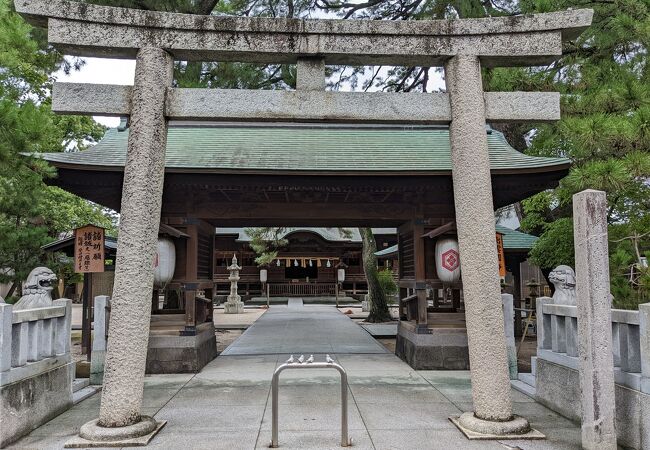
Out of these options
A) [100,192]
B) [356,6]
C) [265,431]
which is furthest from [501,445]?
[356,6]

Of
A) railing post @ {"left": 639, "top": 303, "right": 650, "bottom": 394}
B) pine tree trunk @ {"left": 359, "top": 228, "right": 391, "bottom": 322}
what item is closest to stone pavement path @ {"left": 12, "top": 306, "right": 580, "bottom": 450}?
railing post @ {"left": 639, "top": 303, "right": 650, "bottom": 394}

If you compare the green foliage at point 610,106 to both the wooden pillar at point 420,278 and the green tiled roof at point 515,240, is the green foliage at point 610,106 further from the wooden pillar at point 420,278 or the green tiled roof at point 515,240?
the green tiled roof at point 515,240

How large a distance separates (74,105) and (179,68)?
7472mm

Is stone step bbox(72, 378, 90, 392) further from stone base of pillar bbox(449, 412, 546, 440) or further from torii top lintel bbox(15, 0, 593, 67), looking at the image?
stone base of pillar bbox(449, 412, 546, 440)

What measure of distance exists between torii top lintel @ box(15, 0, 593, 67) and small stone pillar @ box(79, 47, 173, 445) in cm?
32

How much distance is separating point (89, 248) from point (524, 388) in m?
8.94

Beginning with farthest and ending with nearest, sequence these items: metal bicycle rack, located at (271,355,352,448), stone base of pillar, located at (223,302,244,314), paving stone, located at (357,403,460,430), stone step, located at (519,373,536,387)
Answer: stone base of pillar, located at (223,302,244,314)
stone step, located at (519,373,536,387)
paving stone, located at (357,403,460,430)
metal bicycle rack, located at (271,355,352,448)

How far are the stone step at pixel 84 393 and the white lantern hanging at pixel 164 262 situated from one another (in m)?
2.03

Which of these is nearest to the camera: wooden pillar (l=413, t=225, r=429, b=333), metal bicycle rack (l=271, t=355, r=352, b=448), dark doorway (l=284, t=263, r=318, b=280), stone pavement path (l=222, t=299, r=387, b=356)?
metal bicycle rack (l=271, t=355, r=352, b=448)

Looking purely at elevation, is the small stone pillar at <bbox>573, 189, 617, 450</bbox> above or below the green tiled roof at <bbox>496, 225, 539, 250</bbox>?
below

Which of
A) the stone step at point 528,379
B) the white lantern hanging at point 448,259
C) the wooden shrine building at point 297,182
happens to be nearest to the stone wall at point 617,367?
the stone step at point 528,379

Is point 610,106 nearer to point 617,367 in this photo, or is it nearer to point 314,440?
point 617,367

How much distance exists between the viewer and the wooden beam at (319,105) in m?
5.28

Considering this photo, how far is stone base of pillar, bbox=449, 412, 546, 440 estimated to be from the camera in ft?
15.8
